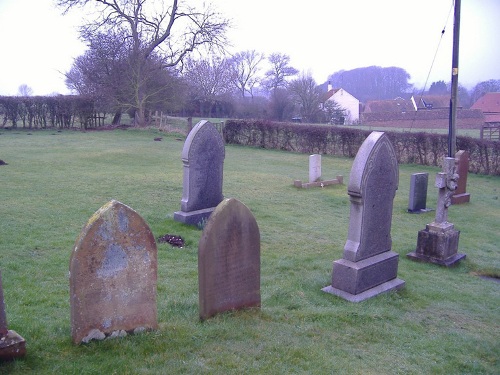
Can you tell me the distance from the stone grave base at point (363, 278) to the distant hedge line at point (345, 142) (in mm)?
16253

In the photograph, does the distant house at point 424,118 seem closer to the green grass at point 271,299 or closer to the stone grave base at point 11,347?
the green grass at point 271,299

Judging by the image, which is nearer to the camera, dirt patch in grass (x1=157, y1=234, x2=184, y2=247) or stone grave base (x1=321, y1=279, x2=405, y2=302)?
stone grave base (x1=321, y1=279, x2=405, y2=302)

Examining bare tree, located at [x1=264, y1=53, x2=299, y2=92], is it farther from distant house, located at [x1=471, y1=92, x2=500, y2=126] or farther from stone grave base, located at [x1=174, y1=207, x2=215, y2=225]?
stone grave base, located at [x1=174, y1=207, x2=215, y2=225]

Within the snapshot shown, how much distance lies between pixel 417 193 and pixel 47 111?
27681 millimetres

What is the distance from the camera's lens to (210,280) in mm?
4418

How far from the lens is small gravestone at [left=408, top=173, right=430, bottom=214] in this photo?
1205cm

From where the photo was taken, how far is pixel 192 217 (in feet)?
29.1

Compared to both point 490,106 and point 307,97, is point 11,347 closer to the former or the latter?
point 307,97

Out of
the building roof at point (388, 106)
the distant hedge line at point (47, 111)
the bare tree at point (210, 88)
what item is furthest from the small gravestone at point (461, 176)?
the building roof at point (388, 106)

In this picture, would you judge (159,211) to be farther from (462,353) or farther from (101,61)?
(101,61)

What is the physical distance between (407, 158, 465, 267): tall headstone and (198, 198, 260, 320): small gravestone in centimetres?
441

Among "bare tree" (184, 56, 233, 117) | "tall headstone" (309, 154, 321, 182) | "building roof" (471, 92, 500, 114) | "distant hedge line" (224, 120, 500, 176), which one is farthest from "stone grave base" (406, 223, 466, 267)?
"building roof" (471, 92, 500, 114)

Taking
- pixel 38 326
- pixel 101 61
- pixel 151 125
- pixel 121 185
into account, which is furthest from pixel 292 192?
pixel 101 61

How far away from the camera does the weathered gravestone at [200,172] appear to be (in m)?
8.73
